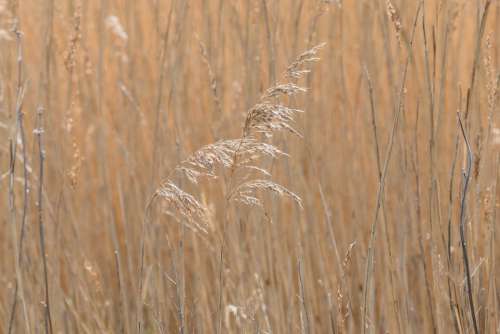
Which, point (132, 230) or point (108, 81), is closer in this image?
point (132, 230)

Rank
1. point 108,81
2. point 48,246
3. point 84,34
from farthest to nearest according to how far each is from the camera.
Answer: point 108,81 < point 84,34 < point 48,246

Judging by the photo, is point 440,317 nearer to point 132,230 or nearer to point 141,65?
point 132,230

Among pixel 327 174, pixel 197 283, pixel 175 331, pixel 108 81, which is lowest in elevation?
pixel 175 331

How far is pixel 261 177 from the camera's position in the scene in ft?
6.08

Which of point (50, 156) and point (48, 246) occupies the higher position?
point (50, 156)

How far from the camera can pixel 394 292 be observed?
131 cm

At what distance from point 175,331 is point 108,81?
3.56ft

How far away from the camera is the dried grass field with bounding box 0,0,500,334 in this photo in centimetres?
125

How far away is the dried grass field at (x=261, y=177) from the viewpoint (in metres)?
1.25

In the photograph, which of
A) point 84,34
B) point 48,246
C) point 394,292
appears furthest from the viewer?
point 84,34

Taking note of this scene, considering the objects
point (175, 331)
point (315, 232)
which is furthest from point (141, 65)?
point (315, 232)

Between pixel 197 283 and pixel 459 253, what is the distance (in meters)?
0.50

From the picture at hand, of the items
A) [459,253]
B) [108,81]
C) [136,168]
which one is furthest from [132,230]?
[459,253]

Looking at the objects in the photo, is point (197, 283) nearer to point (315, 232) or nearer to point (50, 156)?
point (315, 232)
